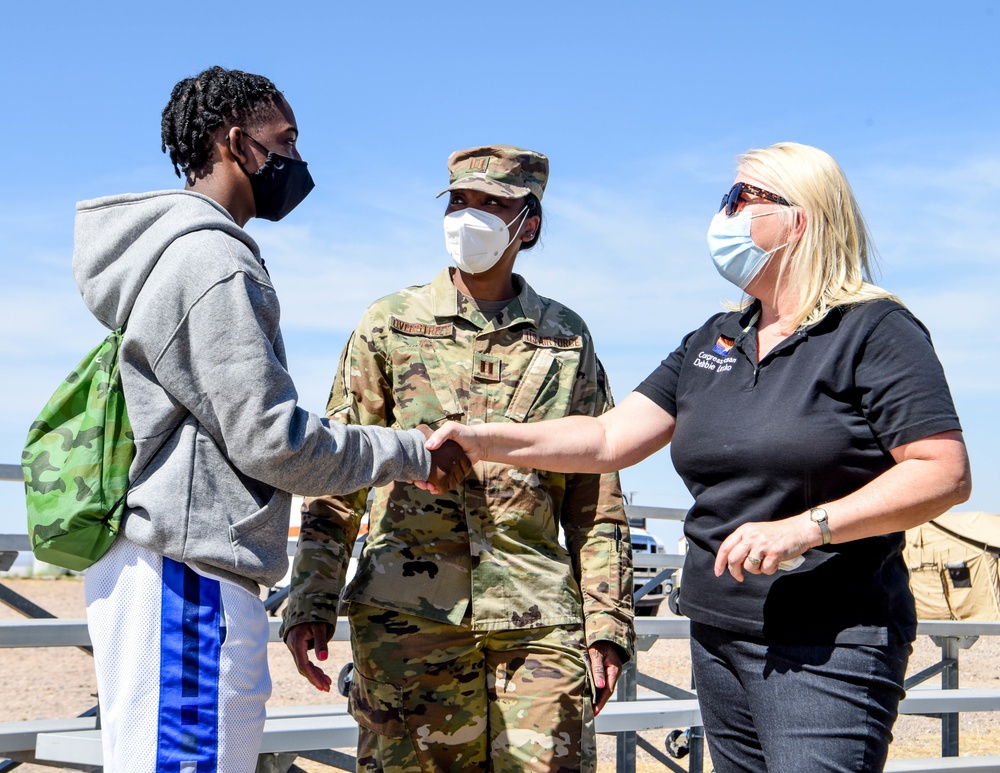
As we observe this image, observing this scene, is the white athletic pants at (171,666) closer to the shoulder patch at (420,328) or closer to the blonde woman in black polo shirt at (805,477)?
the blonde woman in black polo shirt at (805,477)

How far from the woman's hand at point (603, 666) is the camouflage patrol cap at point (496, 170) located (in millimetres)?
1352

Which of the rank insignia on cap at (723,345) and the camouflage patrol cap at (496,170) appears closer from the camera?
the rank insignia on cap at (723,345)

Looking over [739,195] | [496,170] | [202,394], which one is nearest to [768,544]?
[739,195]

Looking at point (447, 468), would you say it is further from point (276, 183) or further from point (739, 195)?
point (739, 195)

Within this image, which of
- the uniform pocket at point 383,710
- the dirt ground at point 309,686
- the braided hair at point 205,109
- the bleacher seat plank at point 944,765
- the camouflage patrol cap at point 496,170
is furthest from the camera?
the dirt ground at point 309,686

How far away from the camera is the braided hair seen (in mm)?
2602

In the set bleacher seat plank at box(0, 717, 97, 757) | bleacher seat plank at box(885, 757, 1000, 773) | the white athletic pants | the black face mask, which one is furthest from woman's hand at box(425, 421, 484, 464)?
bleacher seat plank at box(885, 757, 1000, 773)

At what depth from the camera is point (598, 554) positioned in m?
3.18

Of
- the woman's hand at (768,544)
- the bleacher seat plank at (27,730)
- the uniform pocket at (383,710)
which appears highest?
the woman's hand at (768,544)

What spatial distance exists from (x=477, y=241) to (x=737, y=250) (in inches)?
39.0

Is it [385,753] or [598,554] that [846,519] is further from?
[385,753]

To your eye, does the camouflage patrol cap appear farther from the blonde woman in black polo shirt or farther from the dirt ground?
the dirt ground

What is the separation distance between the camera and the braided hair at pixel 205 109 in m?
2.60

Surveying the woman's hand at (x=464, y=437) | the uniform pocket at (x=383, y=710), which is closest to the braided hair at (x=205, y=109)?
the woman's hand at (x=464, y=437)
